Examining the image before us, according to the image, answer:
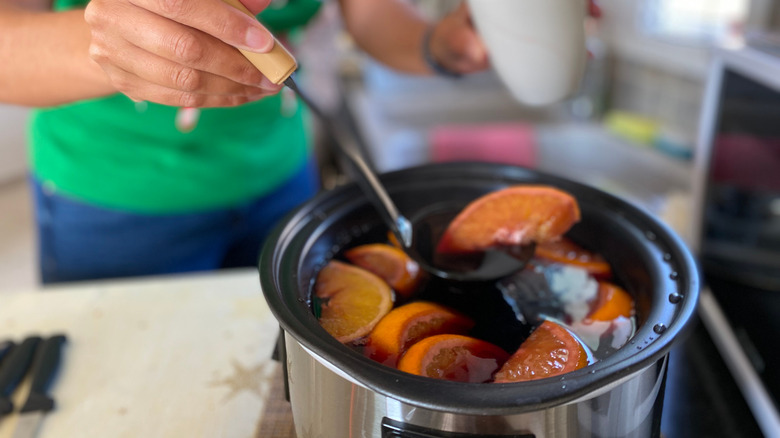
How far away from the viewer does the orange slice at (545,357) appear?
50cm

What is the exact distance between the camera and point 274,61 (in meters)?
0.52

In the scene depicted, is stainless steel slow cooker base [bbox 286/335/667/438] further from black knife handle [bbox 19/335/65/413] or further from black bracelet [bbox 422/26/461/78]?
black bracelet [bbox 422/26/461/78]

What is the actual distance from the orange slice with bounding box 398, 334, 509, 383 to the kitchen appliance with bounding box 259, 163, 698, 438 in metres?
0.06

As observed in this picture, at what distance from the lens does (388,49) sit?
4.05 feet

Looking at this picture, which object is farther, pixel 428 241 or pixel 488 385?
pixel 428 241

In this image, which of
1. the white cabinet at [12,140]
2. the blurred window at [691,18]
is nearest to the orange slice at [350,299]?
the blurred window at [691,18]

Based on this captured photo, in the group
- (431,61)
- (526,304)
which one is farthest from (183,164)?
(526,304)

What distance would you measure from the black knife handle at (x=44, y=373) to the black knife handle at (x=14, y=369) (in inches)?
0.5

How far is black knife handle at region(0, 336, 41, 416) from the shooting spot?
29.0 inches

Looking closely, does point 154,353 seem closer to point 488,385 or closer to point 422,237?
point 422,237

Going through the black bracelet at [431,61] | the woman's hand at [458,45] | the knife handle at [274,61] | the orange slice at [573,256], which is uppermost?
the knife handle at [274,61]

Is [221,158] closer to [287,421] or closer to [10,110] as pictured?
[287,421]

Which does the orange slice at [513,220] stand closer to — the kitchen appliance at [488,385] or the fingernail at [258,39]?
the kitchen appliance at [488,385]

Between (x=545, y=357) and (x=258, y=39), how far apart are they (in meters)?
0.38
